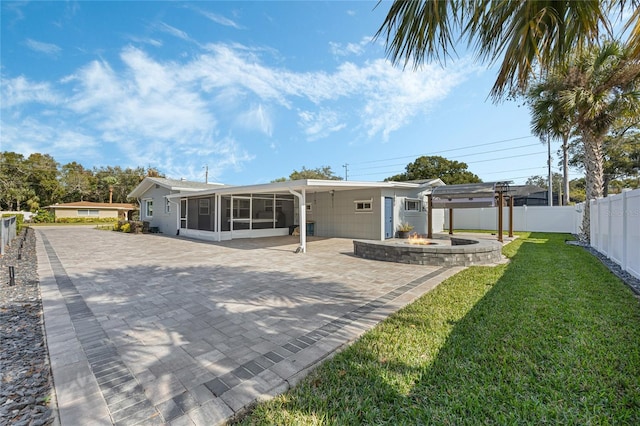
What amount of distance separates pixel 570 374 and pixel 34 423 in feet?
14.2

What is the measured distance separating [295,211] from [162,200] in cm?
883

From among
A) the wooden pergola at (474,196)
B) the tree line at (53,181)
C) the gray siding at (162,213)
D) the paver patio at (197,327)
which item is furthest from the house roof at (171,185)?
the tree line at (53,181)

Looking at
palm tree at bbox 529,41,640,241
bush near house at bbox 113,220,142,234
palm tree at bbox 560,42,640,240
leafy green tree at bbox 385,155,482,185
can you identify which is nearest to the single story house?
bush near house at bbox 113,220,142,234

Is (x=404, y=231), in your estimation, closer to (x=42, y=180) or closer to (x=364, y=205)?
(x=364, y=205)

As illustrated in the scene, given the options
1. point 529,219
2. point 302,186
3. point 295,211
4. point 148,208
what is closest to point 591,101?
point 529,219

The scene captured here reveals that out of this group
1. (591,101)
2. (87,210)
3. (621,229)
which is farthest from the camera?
(87,210)

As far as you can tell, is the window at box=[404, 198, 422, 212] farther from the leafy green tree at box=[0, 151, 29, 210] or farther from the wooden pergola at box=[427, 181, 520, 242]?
the leafy green tree at box=[0, 151, 29, 210]

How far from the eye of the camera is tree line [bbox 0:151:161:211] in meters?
35.5

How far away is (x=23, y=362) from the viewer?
2828mm

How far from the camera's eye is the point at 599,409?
201 cm

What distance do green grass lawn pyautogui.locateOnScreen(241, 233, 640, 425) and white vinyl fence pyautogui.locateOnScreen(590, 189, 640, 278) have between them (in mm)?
1620

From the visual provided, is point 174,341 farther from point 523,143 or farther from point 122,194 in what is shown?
point 122,194

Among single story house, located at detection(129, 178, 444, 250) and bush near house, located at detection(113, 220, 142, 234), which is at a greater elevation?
single story house, located at detection(129, 178, 444, 250)

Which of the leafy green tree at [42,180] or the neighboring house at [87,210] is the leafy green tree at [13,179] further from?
the neighboring house at [87,210]
